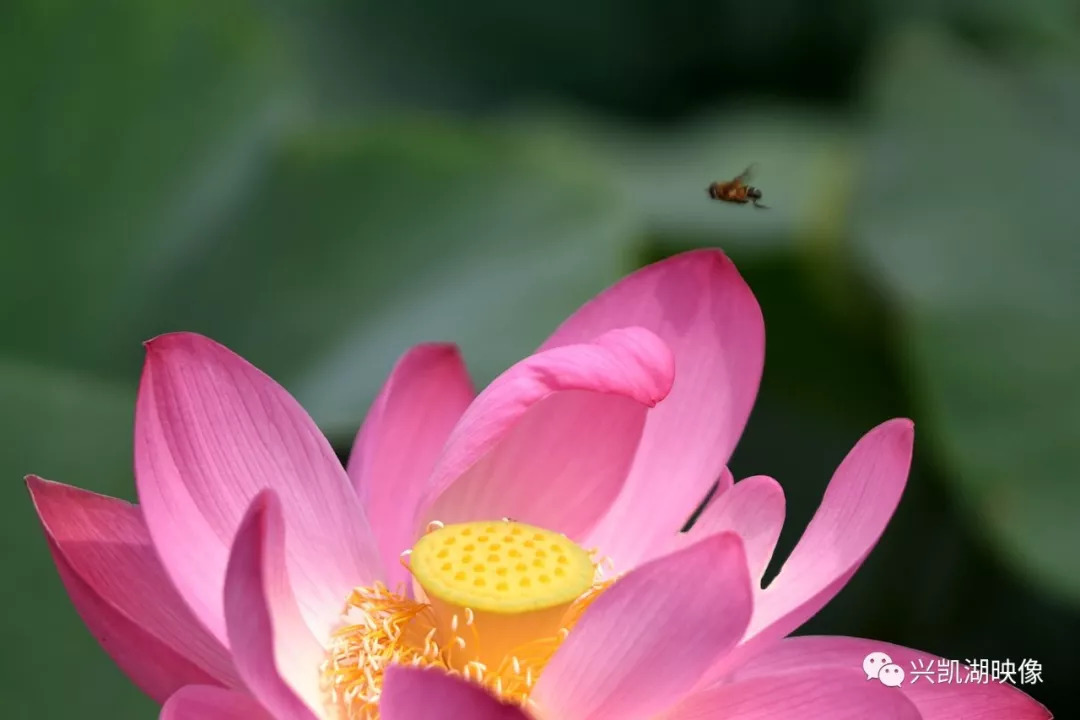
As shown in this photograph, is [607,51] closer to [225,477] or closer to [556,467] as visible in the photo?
[556,467]

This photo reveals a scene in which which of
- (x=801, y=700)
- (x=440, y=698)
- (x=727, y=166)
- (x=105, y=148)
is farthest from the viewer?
(x=727, y=166)

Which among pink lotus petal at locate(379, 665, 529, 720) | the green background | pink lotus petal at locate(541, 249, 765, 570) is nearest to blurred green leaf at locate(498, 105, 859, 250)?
the green background

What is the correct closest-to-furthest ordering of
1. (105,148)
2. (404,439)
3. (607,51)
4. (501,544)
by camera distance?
(501,544)
(404,439)
(105,148)
(607,51)

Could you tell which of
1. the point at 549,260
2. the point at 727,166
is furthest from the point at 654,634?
the point at 727,166

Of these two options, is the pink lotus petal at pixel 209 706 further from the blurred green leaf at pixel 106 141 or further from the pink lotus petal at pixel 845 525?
the blurred green leaf at pixel 106 141

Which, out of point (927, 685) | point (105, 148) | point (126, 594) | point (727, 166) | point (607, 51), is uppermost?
point (607, 51)

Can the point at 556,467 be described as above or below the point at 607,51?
below
